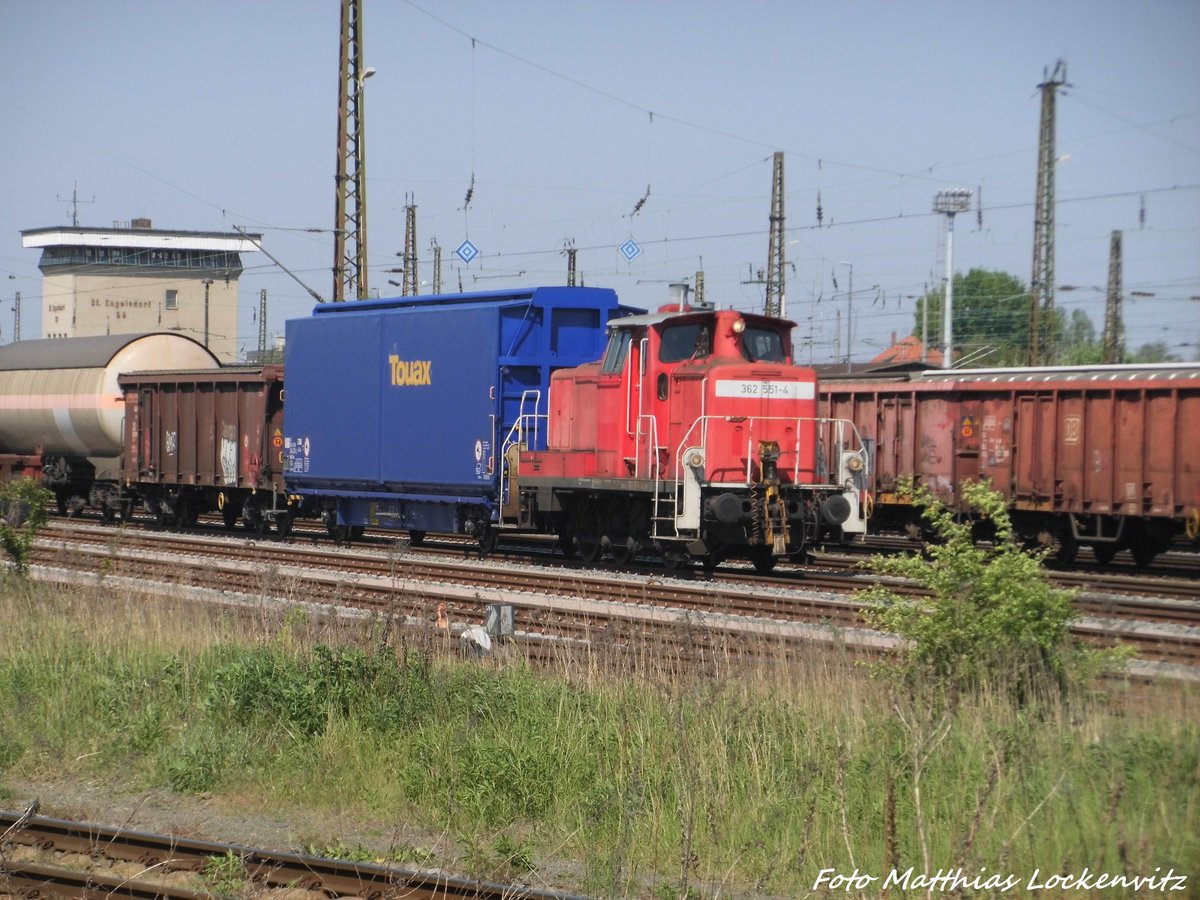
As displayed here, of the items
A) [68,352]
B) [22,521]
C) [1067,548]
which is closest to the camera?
[22,521]

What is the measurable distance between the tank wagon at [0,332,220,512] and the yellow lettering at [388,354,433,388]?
10.2 meters

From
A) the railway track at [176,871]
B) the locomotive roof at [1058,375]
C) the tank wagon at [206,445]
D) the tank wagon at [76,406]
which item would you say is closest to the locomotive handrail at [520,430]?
the tank wagon at [206,445]

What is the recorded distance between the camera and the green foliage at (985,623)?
318 inches

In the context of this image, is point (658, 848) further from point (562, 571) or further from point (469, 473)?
point (469, 473)

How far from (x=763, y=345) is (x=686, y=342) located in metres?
1.15

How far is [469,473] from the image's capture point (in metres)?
20.6

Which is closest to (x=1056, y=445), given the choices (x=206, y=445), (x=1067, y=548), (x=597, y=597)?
(x=1067, y=548)

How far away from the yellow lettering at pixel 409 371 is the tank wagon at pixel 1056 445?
795cm

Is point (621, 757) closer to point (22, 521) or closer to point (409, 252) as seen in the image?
point (22, 521)

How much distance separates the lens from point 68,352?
30.7 metres

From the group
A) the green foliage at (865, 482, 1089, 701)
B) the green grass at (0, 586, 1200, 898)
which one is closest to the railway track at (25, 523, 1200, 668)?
the green foliage at (865, 482, 1089, 701)

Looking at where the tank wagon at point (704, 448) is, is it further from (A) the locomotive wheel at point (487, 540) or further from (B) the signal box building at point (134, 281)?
(B) the signal box building at point (134, 281)

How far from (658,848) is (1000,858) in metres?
2.06

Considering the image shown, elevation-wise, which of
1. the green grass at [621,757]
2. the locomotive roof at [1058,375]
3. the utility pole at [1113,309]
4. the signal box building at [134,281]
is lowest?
the green grass at [621,757]
